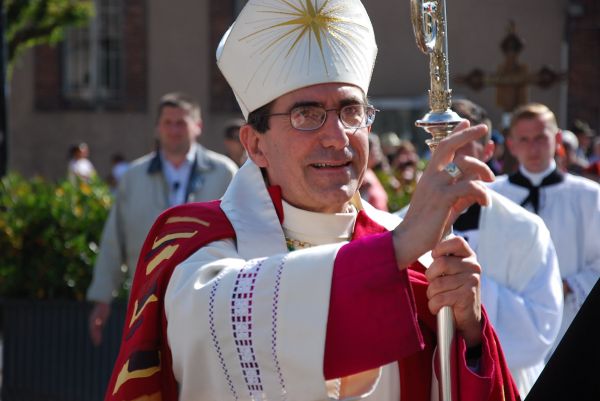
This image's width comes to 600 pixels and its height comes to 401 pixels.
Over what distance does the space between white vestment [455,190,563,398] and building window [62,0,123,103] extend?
65.3ft

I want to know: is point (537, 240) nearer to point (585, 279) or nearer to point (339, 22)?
point (585, 279)

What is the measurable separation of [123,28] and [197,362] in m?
21.7

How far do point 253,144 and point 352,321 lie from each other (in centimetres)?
79

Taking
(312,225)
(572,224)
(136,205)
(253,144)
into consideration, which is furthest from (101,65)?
(312,225)

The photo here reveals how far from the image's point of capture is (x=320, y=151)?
119 inches

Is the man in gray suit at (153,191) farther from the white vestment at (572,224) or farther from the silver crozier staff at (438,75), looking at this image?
the silver crozier staff at (438,75)

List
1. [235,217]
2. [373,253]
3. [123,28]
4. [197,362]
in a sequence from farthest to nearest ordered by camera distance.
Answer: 1. [123,28]
2. [235,217]
3. [197,362]
4. [373,253]

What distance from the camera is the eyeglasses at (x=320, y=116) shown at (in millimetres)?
3027

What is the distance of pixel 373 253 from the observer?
2592mm

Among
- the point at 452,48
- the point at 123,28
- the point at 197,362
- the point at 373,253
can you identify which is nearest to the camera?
the point at 373,253

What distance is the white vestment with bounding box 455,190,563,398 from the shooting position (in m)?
4.64

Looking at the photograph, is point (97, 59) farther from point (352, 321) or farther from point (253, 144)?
point (352, 321)

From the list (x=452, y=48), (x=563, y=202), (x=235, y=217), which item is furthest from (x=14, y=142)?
(x=235, y=217)

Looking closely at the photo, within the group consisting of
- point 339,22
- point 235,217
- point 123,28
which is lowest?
point 235,217
